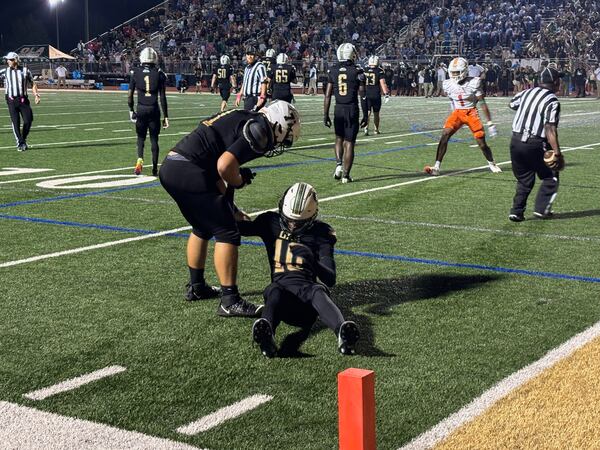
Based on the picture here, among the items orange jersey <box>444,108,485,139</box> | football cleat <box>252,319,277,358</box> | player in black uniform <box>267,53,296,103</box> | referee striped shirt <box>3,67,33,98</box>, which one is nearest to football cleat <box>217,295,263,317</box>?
football cleat <box>252,319,277,358</box>

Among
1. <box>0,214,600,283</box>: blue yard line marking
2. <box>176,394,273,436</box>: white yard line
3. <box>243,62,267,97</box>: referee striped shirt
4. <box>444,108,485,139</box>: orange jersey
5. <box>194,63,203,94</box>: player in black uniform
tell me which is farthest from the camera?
<box>194,63,203,94</box>: player in black uniform

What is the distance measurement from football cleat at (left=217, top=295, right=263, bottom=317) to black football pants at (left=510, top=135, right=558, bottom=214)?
13.8ft

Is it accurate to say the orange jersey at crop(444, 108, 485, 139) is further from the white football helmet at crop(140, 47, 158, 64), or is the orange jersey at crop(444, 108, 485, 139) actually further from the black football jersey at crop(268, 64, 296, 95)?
the black football jersey at crop(268, 64, 296, 95)

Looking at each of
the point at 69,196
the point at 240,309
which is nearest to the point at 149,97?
the point at 69,196

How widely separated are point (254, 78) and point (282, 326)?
11.6m

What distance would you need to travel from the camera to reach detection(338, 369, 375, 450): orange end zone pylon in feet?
9.02

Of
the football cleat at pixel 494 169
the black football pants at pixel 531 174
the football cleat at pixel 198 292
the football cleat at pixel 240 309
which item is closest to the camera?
the football cleat at pixel 240 309

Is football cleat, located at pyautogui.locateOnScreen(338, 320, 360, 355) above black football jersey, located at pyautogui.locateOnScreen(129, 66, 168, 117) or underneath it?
underneath

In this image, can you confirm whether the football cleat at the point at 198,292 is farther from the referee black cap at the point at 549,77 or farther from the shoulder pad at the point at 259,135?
the referee black cap at the point at 549,77

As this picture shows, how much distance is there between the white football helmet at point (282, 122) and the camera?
528 centimetres

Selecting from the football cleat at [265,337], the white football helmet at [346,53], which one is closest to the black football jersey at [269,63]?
the white football helmet at [346,53]

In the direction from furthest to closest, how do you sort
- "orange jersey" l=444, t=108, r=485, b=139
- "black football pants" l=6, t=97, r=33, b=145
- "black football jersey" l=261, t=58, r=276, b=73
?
1. "black football jersey" l=261, t=58, r=276, b=73
2. "black football pants" l=6, t=97, r=33, b=145
3. "orange jersey" l=444, t=108, r=485, b=139

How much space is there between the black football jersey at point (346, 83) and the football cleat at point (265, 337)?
7.51 meters

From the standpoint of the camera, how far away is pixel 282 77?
18.1 metres
